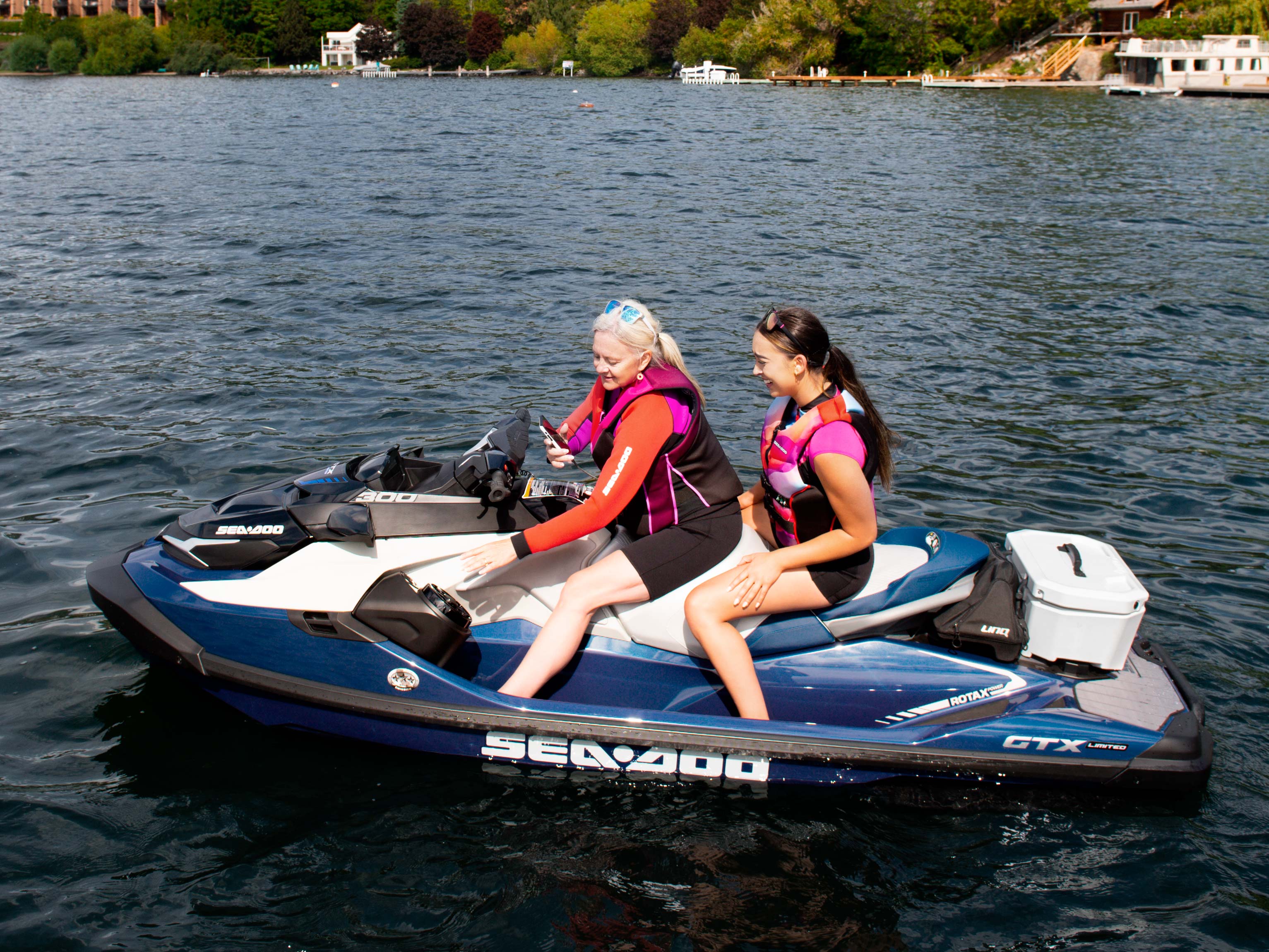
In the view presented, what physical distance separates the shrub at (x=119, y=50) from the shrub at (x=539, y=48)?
3947 cm

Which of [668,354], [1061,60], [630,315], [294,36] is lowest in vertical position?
[668,354]

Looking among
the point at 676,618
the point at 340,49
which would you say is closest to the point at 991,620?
the point at 676,618

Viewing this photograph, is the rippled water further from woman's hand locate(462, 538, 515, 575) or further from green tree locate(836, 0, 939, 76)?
green tree locate(836, 0, 939, 76)

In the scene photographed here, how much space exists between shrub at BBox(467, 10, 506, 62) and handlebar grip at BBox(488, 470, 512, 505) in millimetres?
129959

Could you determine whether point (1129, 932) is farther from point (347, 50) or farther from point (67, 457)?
point (347, 50)

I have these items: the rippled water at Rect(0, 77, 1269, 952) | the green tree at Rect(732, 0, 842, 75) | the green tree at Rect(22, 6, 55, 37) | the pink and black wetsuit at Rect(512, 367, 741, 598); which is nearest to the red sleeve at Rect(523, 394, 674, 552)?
the pink and black wetsuit at Rect(512, 367, 741, 598)

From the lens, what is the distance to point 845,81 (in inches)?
3081

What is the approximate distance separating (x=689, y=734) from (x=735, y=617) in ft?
1.58

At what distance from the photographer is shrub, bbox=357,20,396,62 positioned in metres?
123

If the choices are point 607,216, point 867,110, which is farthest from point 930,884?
point 867,110

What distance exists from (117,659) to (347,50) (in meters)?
140

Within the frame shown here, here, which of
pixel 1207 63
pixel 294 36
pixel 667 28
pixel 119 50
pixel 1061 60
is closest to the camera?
pixel 1207 63

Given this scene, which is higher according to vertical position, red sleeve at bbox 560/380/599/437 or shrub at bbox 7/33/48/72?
shrub at bbox 7/33/48/72

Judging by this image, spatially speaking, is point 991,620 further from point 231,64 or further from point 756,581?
point 231,64
